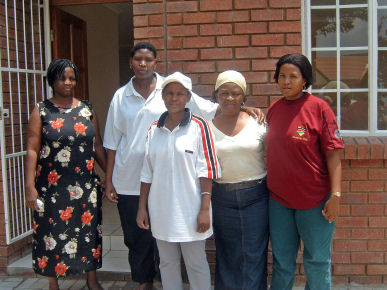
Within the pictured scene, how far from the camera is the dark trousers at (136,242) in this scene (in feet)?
10.2

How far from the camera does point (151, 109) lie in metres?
2.95

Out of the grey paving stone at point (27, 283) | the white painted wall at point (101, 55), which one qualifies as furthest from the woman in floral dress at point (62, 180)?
the white painted wall at point (101, 55)

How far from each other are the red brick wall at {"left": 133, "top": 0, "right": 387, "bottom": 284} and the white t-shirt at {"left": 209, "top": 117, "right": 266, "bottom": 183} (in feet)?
2.55

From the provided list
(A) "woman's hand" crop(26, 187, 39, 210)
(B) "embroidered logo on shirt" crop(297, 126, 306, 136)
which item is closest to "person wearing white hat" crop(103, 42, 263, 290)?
(A) "woman's hand" crop(26, 187, 39, 210)

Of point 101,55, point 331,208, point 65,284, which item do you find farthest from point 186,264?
point 101,55

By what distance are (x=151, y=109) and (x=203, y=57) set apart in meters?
0.72

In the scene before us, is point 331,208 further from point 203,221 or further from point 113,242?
point 113,242

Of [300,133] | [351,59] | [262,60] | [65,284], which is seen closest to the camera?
[300,133]

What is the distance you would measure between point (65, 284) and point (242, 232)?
1807 mm

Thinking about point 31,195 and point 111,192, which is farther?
point 111,192

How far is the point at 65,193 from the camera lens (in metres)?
3.07

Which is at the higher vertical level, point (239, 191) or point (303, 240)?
point (239, 191)

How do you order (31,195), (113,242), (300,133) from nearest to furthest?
(300,133) < (31,195) < (113,242)

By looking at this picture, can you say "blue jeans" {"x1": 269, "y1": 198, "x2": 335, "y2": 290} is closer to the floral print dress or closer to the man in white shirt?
the man in white shirt
